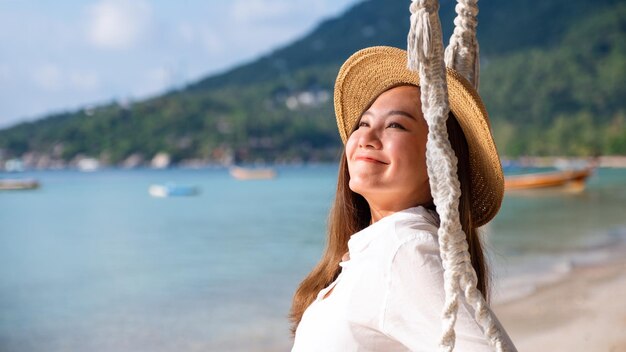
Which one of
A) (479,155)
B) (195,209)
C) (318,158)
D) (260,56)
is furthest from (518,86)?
(479,155)

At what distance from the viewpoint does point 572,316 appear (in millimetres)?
6359

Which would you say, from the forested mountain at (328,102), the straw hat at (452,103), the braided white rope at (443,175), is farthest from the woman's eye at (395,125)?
the forested mountain at (328,102)

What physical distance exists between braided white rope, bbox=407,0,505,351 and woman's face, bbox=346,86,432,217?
0.69 ft

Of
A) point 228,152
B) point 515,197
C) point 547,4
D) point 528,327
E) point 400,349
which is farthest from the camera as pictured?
point 547,4

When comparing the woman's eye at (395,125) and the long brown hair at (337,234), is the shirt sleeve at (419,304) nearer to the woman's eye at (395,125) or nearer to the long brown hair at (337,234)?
the woman's eye at (395,125)

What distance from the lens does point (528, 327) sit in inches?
241

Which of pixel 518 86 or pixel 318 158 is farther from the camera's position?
pixel 318 158

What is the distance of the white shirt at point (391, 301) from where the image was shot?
1.07 meters

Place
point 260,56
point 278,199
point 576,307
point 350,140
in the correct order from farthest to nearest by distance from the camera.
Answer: point 260,56
point 278,199
point 576,307
point 350,140

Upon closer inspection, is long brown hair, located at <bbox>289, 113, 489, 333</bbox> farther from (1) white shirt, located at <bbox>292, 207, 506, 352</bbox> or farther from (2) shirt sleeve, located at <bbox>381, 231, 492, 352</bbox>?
(2) shirt sleeve, located at <bbox>381, 231, 492, 352</bbox>

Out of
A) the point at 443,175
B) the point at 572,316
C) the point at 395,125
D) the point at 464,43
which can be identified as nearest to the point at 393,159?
the point at 395,125

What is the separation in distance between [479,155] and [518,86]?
59.8m

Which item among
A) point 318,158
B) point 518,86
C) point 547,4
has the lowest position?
point 318,158

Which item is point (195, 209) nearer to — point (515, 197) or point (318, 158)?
point (515, 197)
